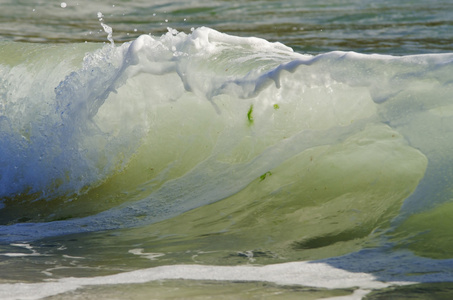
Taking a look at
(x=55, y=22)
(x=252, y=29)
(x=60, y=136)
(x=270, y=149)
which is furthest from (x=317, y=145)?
(x=55, y=22)

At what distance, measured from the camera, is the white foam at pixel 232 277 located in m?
1.94

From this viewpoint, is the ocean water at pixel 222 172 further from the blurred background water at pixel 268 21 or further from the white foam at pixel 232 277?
the blurred background water at pixel 268 21

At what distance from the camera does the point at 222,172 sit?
3172mm

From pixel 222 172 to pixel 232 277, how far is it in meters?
1.15

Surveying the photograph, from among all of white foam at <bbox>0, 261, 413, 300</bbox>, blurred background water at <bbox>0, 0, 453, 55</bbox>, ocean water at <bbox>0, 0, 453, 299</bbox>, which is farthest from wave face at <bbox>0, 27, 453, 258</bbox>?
blurred background water at <bbox>0, 0, 453, 55</bbox>

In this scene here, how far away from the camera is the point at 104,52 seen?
11.3 ft

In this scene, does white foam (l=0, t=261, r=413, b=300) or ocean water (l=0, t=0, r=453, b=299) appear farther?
ocean water (l=0, t=0, r=453, b=299)

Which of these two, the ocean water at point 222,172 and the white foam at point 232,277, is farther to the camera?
the ocean water at point 222,172

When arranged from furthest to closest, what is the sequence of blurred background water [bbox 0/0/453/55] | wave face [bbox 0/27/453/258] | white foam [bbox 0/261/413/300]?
blurred background water [bbox 0/0/453/55]
wave face [bbox 0/27/453/258]
white foam [bbox 0/261/413/300]

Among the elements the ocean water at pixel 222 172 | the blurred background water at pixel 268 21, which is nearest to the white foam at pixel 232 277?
the ocean water at pixel 222 172

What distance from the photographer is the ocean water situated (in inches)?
82.9

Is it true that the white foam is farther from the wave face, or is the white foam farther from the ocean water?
the wave face

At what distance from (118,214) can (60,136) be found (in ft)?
2.35

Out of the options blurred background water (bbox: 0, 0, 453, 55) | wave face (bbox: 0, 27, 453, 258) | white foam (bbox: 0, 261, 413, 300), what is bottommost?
white foam (bbox: 0, 261, 413, 300)
